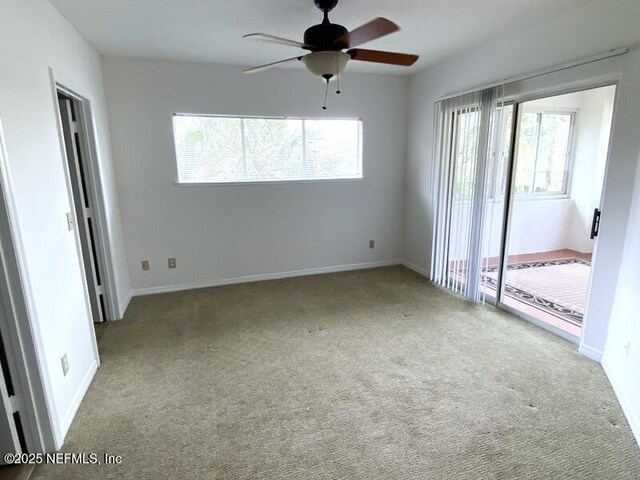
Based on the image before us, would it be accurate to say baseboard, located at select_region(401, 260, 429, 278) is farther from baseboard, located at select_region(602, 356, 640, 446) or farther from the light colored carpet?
baseboard, located at select_region(602, 356, 640, 446)

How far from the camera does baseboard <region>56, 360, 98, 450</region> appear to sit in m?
1.89

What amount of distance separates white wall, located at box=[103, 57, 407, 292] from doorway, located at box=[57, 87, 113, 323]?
671 mm

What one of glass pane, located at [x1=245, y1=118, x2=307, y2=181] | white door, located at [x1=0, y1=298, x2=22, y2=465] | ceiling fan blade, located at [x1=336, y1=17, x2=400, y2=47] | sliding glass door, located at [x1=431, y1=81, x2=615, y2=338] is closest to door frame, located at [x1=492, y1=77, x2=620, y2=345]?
sliding glass door, located at [x1=431, y1=81, x2=615, y2=338]

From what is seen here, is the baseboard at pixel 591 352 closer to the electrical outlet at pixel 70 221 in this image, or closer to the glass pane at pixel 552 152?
the glass pane at pixel 552 152

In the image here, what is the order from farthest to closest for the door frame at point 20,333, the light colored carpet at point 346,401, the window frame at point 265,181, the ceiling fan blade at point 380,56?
the window frame at point 265,181 → the ceiling fan blade at point 380,56 → the light colored carpet at point 346,401 → the door frame at point 20,333

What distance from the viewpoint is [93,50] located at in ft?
10.6

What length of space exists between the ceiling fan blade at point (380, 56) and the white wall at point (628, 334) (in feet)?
5.43

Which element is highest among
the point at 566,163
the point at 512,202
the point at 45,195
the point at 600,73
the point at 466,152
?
the point at 600,73

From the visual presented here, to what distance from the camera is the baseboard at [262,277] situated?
4.03 metres

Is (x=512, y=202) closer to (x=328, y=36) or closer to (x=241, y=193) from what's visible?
(x=328, y=36)

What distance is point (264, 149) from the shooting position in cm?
415

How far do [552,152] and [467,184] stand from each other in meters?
2.02

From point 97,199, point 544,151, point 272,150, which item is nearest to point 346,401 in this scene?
point 97,199

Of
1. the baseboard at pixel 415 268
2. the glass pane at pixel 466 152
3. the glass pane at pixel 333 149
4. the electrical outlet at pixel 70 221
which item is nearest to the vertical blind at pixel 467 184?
the glass pane at pixel 466 152
